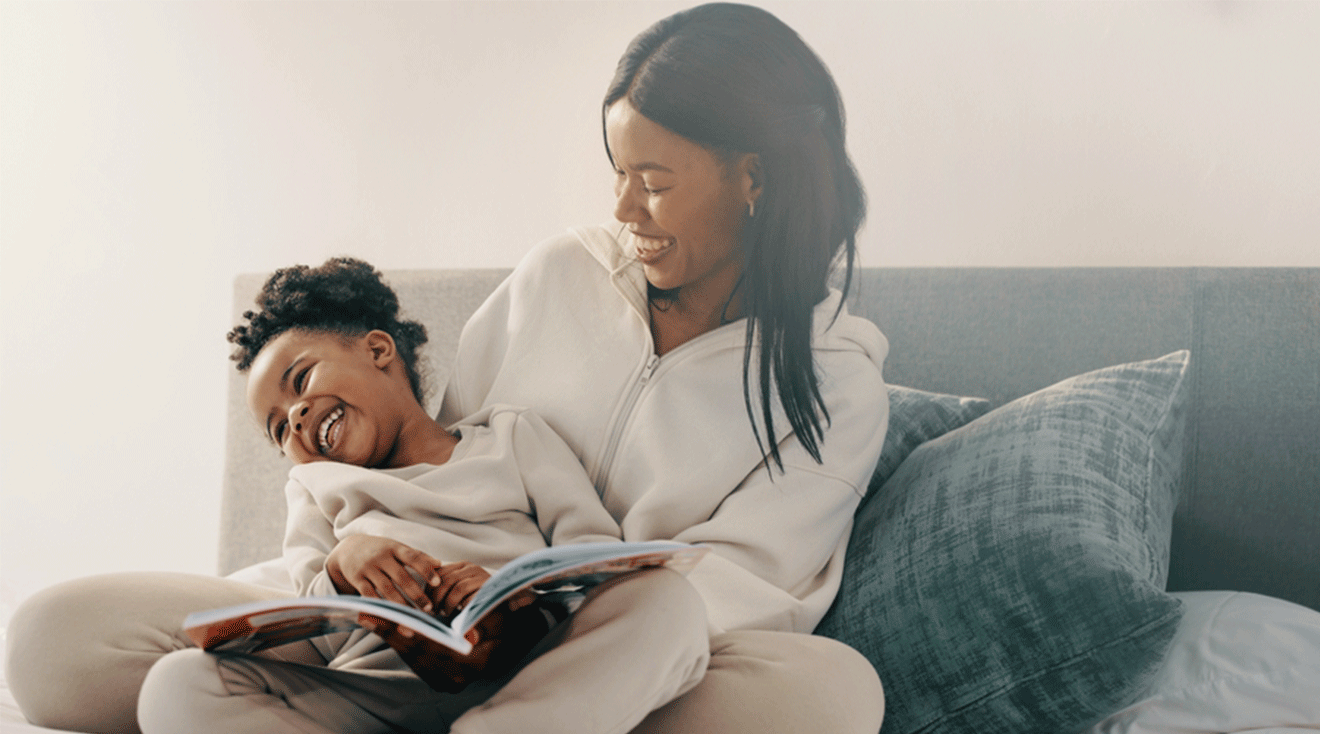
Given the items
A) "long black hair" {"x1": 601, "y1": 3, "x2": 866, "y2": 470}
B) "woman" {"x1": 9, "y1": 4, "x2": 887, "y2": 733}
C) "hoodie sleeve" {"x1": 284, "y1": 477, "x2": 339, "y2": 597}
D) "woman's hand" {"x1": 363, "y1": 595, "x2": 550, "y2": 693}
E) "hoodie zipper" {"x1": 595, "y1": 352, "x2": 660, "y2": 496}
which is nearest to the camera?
"woman's hand" {"x1": 363, "y1": 595, "x2": 550, "y2": 693}

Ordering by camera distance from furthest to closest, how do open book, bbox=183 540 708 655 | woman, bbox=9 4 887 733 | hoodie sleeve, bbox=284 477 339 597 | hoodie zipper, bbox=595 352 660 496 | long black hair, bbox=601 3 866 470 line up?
1. hoodie zipper, bbox=595 352 660 496
2. long black hair, bbox=601 3 866 470
3. hoodie sleeve, bbox=284 477 339 597
4. woman, bbox=9 4 887 733
5. open book, bbox=183 540 708 655

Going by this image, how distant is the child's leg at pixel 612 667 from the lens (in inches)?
26.9

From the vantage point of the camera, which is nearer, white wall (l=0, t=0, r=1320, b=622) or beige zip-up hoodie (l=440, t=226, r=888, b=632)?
beige zip-up hoodie (l=440, t=226, r=888, b=632)

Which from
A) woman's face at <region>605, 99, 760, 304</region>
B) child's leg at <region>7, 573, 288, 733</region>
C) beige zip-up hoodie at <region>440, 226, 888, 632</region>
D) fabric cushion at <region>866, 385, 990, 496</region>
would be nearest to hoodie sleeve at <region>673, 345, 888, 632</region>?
beige zip-up hoodie at <region>440, 226, 888, 632</region>

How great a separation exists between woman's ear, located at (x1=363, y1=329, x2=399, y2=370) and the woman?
11cm

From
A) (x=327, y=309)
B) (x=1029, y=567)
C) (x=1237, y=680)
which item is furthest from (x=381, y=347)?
(x=1237, y=680)

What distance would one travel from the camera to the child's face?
Result: 3.58 feet

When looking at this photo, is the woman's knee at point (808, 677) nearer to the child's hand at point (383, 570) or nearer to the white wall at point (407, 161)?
the child's hand at point (383, 570)

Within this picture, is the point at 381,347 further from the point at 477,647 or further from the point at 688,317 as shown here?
the point at 477,647

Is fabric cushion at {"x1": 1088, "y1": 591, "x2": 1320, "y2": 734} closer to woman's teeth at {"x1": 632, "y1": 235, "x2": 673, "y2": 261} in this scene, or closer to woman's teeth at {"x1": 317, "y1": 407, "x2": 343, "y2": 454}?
woman's teeth at {"x1": 632, "y1": 235, "x2": 673, "y2": 261}

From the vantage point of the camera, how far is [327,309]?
3.95 feet

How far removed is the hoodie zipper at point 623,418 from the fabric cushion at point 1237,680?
1.93 feet

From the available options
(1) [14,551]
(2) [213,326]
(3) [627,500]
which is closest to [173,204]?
(2) [213,326]

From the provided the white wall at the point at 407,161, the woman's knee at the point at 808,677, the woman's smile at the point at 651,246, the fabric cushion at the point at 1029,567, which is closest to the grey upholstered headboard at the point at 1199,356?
the white wall at the point at 407,161
